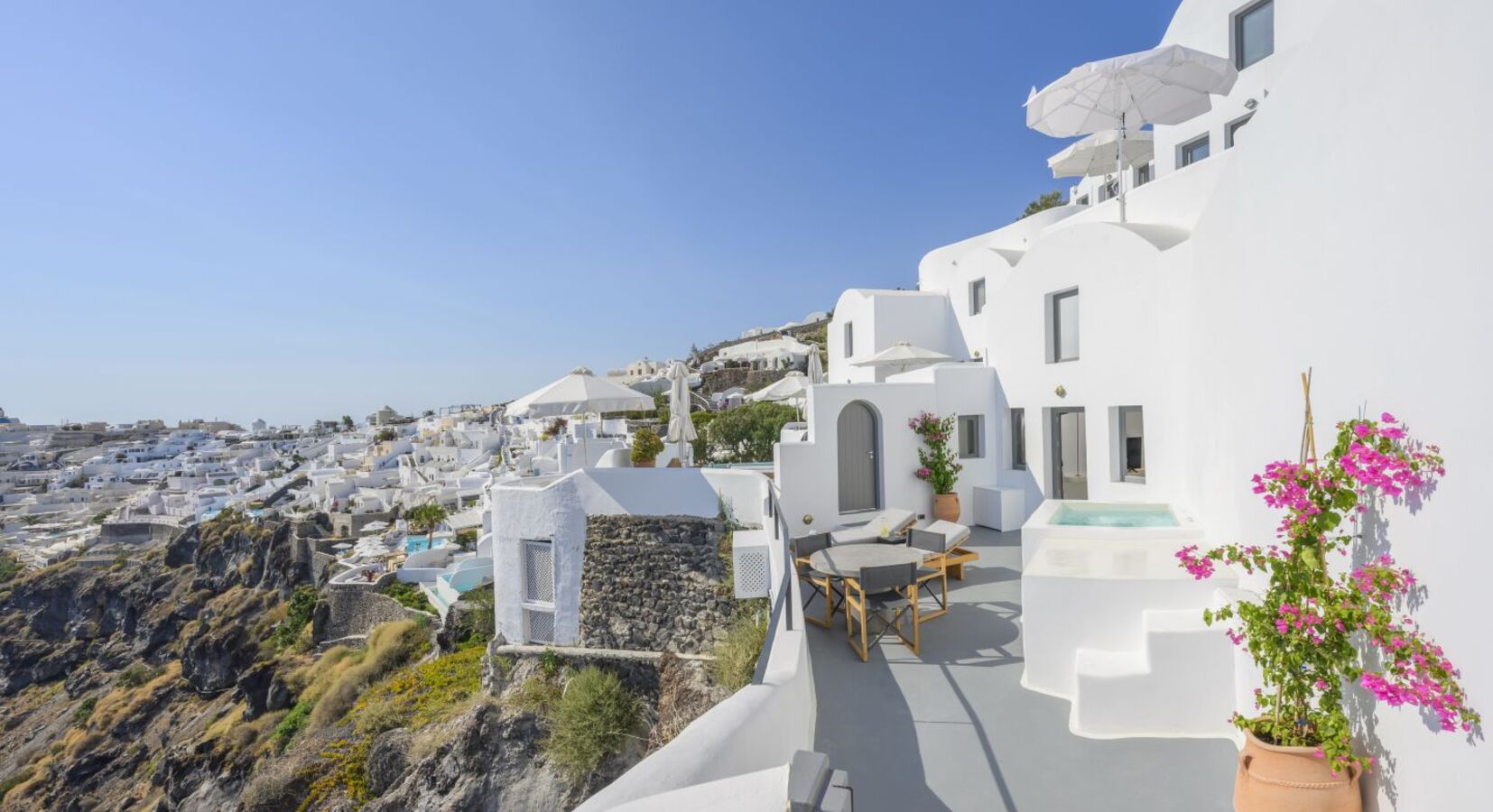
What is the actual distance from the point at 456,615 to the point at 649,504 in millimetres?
8445

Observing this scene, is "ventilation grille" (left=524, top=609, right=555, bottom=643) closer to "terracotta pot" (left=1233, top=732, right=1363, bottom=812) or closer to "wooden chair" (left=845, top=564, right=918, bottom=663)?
"wooden chair" (left=845, top=564, right=918, bottom=663)

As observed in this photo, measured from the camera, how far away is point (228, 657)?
27.6m

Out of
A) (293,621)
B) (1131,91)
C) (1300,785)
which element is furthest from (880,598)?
(293,621)

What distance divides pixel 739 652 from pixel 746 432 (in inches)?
496

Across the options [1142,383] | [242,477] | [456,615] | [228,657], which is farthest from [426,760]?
[242,477]

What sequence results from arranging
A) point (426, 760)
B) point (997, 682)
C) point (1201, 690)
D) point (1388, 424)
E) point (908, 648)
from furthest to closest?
point (426, 760) < point (908, 648) < point (997, 682) < point (1201, 690) < point (1388, 424)

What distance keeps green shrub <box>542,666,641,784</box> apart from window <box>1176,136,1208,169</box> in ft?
49.1

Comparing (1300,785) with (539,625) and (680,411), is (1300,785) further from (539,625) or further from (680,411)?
(539,625)

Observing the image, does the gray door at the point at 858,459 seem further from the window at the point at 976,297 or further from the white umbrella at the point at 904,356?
the window at the point at 976,297

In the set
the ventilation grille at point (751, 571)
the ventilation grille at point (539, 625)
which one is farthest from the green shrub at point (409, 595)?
the ventilation grille at point (751, 571)

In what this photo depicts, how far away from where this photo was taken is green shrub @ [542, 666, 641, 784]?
32.8ft

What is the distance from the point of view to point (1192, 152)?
1304 centimetres

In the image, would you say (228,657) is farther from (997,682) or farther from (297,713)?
(997,682)

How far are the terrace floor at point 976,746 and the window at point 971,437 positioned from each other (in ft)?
19.1
